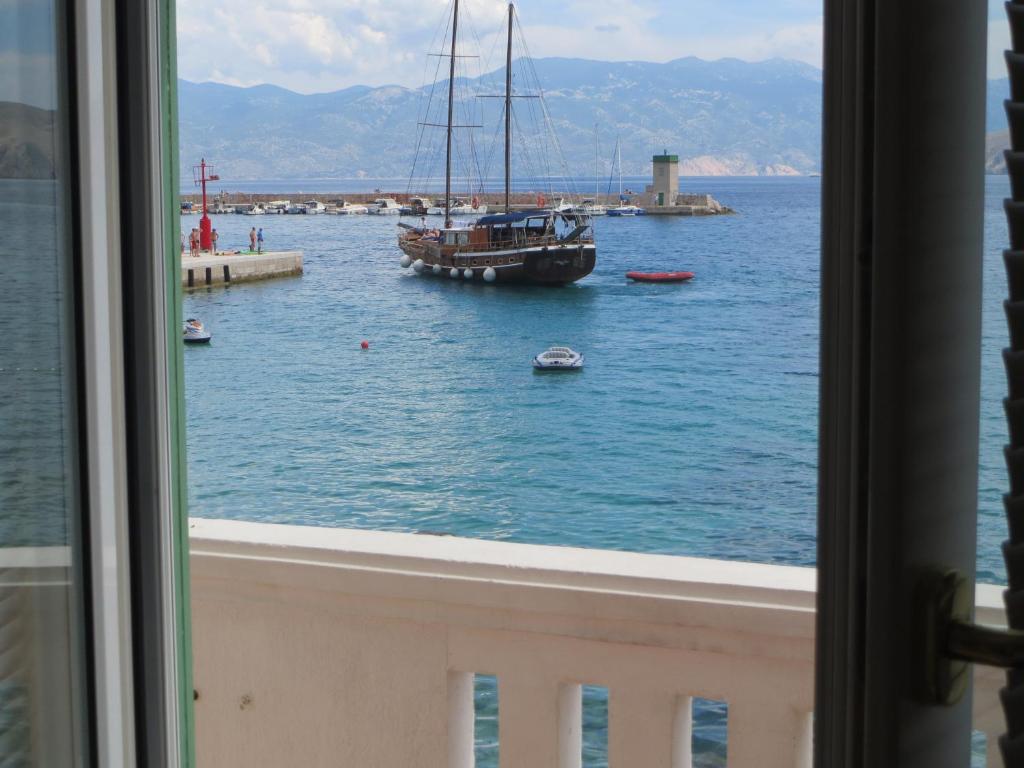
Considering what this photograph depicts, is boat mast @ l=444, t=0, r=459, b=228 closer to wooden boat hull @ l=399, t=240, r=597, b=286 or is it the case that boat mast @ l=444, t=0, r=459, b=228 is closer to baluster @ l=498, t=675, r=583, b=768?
wooden boat hull @ l=399, t=240, r=597, b=286

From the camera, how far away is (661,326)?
13.6m

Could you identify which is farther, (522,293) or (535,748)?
(522,293)

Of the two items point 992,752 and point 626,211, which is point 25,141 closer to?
point 992,752

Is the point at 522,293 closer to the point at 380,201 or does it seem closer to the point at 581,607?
the point at 380,201

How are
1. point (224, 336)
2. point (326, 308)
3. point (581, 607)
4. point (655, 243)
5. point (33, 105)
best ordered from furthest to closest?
1. point (655, 243)
2. point (326, 308)
3. point (224, 336)
4. point (581, 607)
5. point (33, 105)

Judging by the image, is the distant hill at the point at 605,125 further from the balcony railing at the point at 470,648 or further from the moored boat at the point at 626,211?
the balcony railing at the point at 470,648

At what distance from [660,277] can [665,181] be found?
3.22 m

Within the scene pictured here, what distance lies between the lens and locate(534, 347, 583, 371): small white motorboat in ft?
40.2

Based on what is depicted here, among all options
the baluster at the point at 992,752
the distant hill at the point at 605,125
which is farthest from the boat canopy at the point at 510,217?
the baluster at the point at 992,752

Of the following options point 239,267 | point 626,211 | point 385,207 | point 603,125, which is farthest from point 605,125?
point 239,267

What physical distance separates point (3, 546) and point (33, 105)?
7.6 inches

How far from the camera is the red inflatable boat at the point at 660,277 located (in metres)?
14.0

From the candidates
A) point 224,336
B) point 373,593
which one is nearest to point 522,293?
point 224,336

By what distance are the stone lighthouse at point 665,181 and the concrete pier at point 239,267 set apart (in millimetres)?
5800
